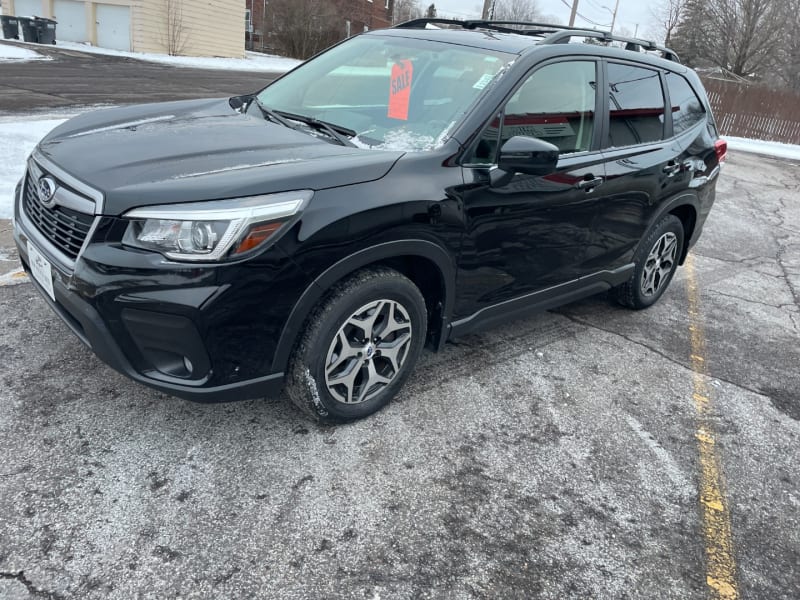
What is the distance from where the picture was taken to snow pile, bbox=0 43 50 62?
1783cm

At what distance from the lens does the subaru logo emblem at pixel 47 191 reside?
2.66m

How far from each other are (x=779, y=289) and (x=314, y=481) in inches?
208

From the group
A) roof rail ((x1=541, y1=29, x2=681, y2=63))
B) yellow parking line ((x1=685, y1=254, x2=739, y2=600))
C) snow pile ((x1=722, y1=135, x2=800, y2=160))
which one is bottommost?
yellow parking line ((x1=685, y1=254, x2=739, y2=600))

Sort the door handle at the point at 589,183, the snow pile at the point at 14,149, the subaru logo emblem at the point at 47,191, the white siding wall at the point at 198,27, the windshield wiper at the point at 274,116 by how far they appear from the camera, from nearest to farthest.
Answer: the subaru logo emblem at the point at 47,191 → the windshield wiper at the point at 274,116 → the door handle at the point at 589,183 → the snow pile at the point at 14,149 → the white siding wall at the point at 198,27

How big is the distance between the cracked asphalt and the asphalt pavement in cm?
1

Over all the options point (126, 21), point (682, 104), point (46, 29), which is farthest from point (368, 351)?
point (126, 21)

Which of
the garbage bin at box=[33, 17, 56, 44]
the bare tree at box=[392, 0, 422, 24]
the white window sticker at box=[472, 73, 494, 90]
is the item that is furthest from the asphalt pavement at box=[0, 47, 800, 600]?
the bare tree at box=[392, 0, 422, 24]

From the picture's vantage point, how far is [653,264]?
486 cm

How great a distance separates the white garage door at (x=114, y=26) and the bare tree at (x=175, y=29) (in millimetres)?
1748

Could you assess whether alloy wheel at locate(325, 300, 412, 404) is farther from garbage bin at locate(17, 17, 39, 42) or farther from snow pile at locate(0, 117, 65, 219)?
garbage bin at locate(17, 17, 39, 42)

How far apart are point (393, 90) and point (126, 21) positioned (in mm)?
26606

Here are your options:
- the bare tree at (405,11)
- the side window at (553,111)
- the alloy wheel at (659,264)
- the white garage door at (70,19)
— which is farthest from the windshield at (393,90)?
the bare tree at (405,11)

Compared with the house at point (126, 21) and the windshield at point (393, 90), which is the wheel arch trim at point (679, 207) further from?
the house at point (126, 21)

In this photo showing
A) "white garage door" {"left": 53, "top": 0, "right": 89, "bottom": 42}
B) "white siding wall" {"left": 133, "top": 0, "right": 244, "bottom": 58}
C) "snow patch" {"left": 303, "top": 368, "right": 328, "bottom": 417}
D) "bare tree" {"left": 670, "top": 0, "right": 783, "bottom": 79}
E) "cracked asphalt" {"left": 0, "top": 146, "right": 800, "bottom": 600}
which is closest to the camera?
"cracked asphalt" {"left": 0, "top": 146, "right": 800, "bottom": 600}
